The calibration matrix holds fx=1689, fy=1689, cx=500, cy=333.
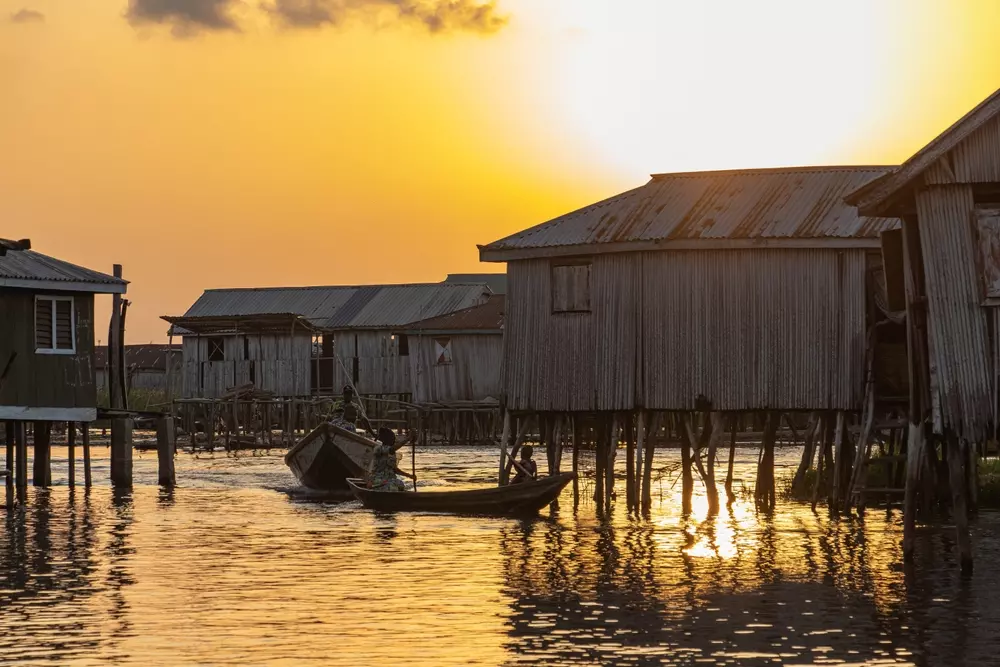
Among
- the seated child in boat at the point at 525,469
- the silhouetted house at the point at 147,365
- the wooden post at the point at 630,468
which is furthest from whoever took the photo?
the silhouetted house at the point at 147,365

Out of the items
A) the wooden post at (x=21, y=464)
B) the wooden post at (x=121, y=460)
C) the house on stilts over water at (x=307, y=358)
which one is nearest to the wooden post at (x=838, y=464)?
the wooden post at (x=21, y=464)

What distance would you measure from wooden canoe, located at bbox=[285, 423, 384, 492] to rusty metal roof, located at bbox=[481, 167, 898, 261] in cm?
1053

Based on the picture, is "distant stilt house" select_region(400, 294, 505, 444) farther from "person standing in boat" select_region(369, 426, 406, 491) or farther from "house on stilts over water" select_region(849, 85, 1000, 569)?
"house on stilts over water" select_region(849, 85, 1000, 569)

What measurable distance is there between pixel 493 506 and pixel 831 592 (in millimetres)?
12789

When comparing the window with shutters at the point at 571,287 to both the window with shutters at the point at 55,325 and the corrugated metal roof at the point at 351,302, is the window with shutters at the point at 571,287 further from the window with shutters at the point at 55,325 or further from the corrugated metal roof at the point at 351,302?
the corrugated metal roof at the point at 351,302

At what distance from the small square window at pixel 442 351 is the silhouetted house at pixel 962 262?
52941 mm

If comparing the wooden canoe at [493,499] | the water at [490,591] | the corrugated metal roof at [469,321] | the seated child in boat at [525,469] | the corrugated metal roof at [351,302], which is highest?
the corrugated metal roof at [351,302]

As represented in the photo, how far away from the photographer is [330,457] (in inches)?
1683

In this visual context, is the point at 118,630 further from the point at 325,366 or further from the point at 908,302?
the point at 325,366

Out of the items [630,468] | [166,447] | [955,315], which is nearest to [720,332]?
[630,468]

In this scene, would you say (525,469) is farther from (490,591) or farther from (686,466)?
(490,591)

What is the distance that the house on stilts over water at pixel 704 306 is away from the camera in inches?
1173

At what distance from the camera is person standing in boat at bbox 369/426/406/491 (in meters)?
34.6

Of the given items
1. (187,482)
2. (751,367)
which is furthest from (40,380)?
(751,367)
